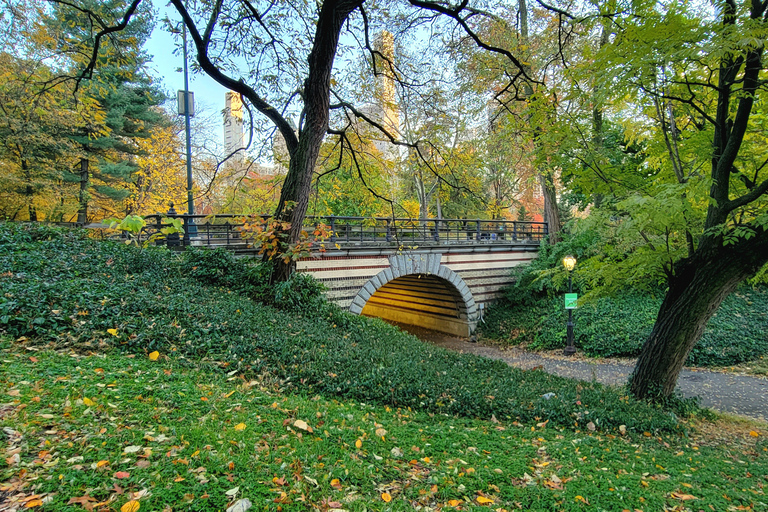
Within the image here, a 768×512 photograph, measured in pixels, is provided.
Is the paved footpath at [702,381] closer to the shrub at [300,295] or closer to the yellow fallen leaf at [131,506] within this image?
the shrub at [300,295]

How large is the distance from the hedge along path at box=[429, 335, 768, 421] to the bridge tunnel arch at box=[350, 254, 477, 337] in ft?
10.6

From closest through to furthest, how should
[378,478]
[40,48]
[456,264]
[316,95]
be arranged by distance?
[378,478]
[316,95]
[40,48]
[456,264]

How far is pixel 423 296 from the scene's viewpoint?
18.2 meters

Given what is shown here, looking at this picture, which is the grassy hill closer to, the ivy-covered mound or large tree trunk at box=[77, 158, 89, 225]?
the ivy-covered mound

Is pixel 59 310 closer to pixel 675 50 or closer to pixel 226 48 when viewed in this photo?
pixel 226 48

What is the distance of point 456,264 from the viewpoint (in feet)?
51.0

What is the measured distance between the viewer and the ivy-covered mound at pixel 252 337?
4.78 meters

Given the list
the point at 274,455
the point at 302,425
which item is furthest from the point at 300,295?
the point at 274,455

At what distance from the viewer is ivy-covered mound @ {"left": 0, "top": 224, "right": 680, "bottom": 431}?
4.78 meters

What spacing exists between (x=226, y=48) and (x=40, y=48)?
5.61 metres

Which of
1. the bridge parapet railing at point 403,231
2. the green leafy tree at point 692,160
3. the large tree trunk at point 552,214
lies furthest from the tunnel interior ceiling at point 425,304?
the green leafy tree at point 692,160

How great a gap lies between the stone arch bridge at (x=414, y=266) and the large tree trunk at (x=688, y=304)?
5992mm

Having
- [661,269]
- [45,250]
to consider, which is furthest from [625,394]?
[45,250]

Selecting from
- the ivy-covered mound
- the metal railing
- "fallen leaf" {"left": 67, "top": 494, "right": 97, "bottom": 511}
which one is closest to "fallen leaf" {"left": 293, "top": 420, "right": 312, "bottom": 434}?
the ivy-covered mound
